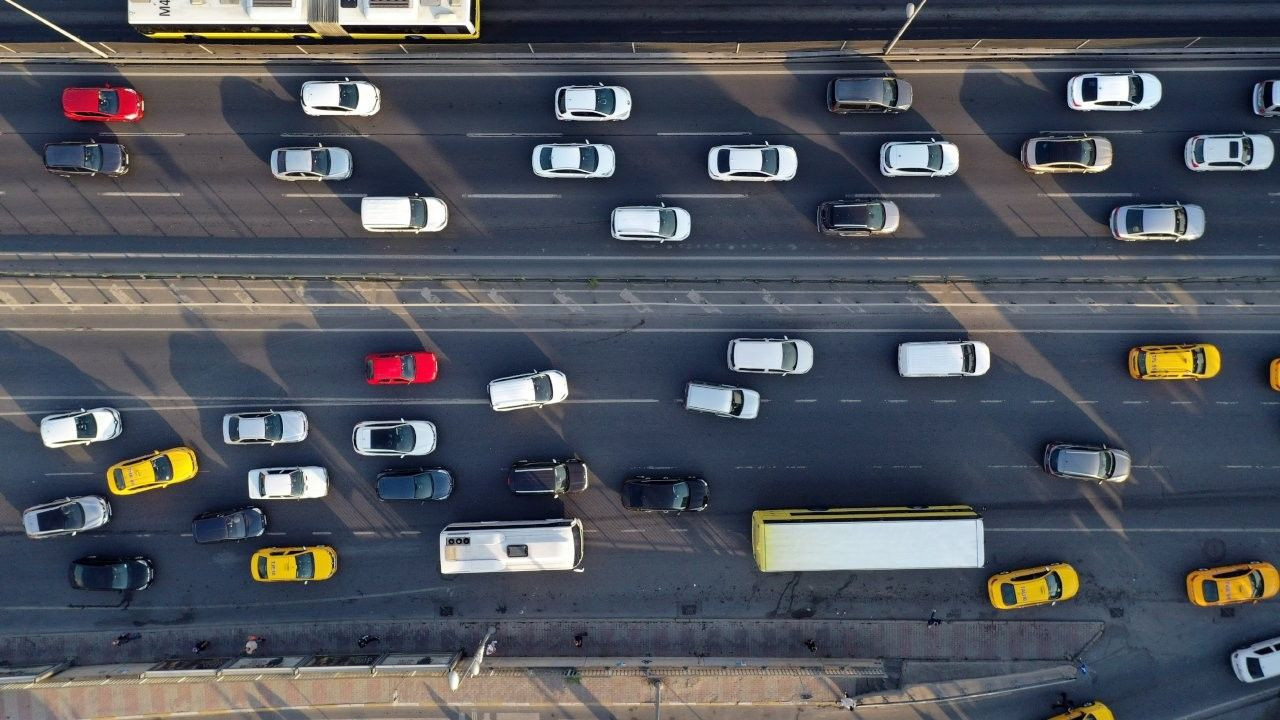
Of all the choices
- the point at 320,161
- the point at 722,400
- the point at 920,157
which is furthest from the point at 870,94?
the point at 320,161

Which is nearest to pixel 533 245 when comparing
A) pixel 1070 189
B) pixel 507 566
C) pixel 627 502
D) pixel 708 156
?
pixel 708 156

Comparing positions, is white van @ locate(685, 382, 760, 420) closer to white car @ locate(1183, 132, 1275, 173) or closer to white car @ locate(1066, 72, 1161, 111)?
white car @ locate(1066, 72, 1161, 111)

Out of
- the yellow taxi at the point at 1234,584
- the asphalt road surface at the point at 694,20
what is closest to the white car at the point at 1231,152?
the asphalt road surface at the point at 694,20

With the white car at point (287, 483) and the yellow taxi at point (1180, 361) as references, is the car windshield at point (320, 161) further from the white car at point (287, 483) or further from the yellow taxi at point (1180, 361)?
the yellow taxi at point (1180, 361)

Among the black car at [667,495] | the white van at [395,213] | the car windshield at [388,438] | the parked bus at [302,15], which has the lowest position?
the black car at [667,495]

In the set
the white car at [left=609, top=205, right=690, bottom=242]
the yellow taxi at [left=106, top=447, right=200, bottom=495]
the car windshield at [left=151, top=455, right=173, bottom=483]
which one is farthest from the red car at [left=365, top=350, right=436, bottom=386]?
the white car at [left=609, top=205, right=690, bottom=242]

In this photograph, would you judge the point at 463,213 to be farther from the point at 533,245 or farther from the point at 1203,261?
the point at 1203,261

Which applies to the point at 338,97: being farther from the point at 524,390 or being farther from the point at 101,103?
the point at 524,390
